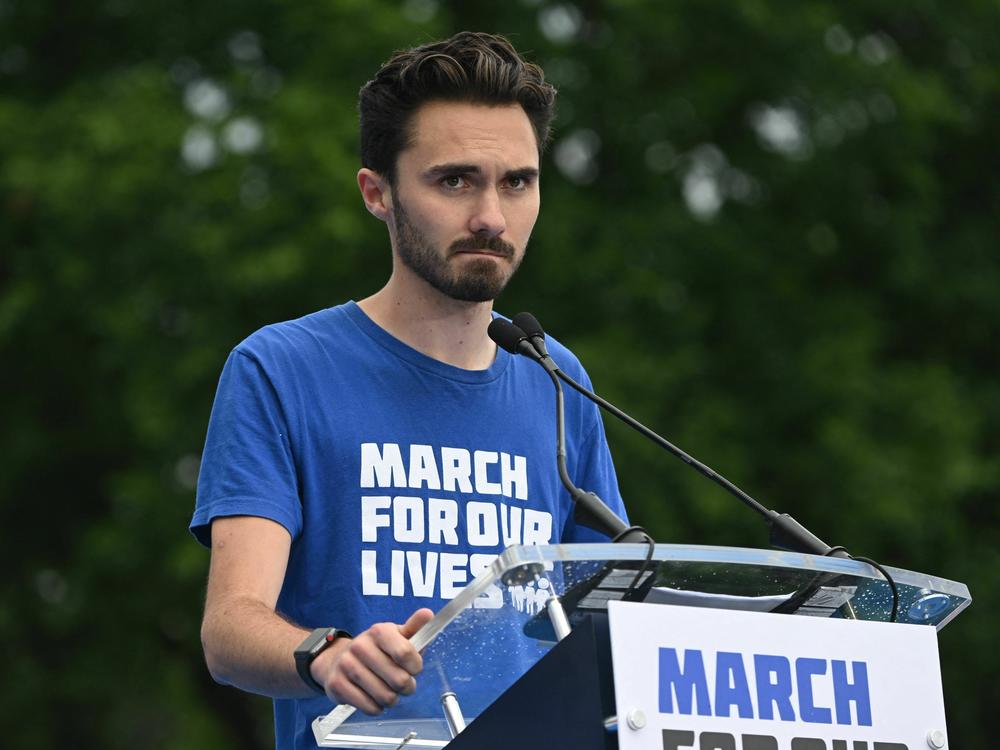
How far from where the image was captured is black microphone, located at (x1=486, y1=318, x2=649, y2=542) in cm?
243

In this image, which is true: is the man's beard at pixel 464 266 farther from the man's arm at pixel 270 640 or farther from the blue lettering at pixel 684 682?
the blue lettering at pixel 684 682

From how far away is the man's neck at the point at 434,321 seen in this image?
3.35m

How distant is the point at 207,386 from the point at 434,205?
717 cm

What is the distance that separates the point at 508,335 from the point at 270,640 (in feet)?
2.31

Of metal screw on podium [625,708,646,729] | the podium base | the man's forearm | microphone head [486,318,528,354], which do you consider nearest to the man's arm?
the man's forearm

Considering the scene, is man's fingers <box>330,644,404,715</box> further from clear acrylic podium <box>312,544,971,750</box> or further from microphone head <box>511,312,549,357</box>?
microphone head <box>511,312,549,357</box>

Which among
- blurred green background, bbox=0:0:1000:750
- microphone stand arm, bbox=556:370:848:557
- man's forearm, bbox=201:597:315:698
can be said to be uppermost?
blurred green background, bbox=0:0:1000:750

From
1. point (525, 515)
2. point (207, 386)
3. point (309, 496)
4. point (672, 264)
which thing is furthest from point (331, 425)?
point (672, 264)

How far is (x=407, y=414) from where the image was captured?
3.22 metres

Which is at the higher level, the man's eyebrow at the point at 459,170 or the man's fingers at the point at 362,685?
the man's eyebrow at the point at 459,170

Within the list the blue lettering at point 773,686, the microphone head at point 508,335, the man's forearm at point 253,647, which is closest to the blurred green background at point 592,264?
the microphone head at point 508,335

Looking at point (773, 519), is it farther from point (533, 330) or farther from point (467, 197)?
point (467, 197)

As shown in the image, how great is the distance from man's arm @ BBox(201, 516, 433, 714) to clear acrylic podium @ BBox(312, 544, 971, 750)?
0.05 metres

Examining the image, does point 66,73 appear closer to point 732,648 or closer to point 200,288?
Answer: point 200,288
